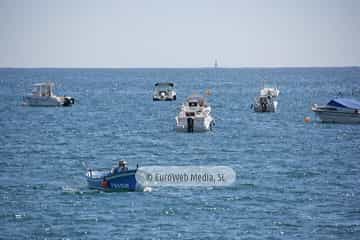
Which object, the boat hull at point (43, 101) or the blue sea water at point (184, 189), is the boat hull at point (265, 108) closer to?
the blue sea water at point (184, 189)

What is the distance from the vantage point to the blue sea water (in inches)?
1743

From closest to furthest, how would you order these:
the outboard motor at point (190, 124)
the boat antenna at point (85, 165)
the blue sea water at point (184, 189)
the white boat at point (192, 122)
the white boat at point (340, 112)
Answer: the blue sea water at point (184, 189)
the boat antenna at point (85, 165)
the outboard motor at point (190, 124)
the white boat at point (192, 122)
the white boat at point (340, 112)

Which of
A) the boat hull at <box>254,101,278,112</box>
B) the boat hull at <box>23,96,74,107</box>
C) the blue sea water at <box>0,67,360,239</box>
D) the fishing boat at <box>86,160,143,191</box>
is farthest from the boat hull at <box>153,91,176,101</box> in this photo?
the fishing boat at <box>86,160,143,191</box>

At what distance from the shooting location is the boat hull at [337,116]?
312 feet

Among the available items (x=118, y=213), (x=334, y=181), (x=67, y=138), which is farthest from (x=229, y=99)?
(x=118, y=213)

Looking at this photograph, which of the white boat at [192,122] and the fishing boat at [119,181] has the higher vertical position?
the white boat at [192,122]

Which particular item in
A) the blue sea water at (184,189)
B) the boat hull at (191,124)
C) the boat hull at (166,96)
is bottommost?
the blue sea water at (184,189)

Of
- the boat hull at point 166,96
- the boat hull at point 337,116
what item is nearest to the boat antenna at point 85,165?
the boat hull at point 337,116

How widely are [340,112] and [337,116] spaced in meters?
0.66

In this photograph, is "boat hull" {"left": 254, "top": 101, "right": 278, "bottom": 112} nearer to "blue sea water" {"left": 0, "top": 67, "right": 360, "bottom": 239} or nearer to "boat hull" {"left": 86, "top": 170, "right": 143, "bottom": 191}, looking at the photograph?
"blue sea water" {"left": 0, "top": 67, "right": 360, "bottom": 239}

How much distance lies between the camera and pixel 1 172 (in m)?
61.8

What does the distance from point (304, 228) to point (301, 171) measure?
18.7 metres

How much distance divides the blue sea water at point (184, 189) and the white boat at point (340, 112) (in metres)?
1.01

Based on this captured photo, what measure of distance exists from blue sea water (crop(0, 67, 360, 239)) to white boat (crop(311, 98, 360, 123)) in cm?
101
